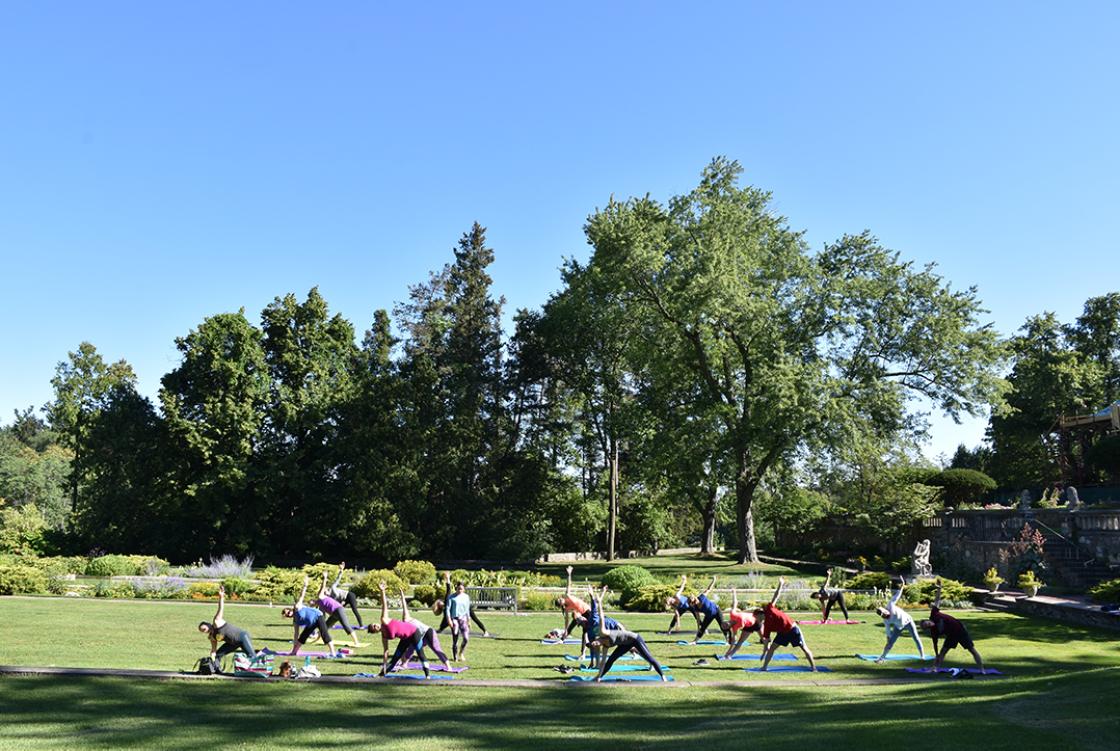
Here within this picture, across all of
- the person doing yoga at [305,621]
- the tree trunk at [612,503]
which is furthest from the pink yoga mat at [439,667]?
the tree trunk at [612,503]

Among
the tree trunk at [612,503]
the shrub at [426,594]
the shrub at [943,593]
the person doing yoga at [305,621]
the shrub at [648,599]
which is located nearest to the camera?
the person doing yoga at [305,621]

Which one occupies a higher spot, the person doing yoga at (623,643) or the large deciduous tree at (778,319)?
the large deciduous tree at (778,319)

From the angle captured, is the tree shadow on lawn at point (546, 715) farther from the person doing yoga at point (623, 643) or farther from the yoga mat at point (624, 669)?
the yoga mat at point (624, 669)

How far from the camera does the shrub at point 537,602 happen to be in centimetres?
2723

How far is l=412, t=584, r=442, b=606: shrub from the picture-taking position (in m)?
27.2

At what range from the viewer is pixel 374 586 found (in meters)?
28.0

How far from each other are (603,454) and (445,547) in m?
15.2

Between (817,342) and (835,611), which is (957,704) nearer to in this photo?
(835,611)

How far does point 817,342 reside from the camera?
1649 inches

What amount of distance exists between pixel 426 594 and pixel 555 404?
32017 millimetres

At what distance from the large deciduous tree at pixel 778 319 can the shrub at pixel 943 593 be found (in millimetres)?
10394

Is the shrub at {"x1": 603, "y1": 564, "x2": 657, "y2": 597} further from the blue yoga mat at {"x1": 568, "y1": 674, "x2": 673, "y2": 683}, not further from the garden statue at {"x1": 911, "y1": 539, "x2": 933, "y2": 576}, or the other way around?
the blue yoga mat at {"x1": 568, "y1": 674, "x2": 673, "y2": 683}

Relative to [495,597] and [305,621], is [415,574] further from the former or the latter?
[305,621]

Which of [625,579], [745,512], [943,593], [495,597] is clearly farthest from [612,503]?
[495,597]
